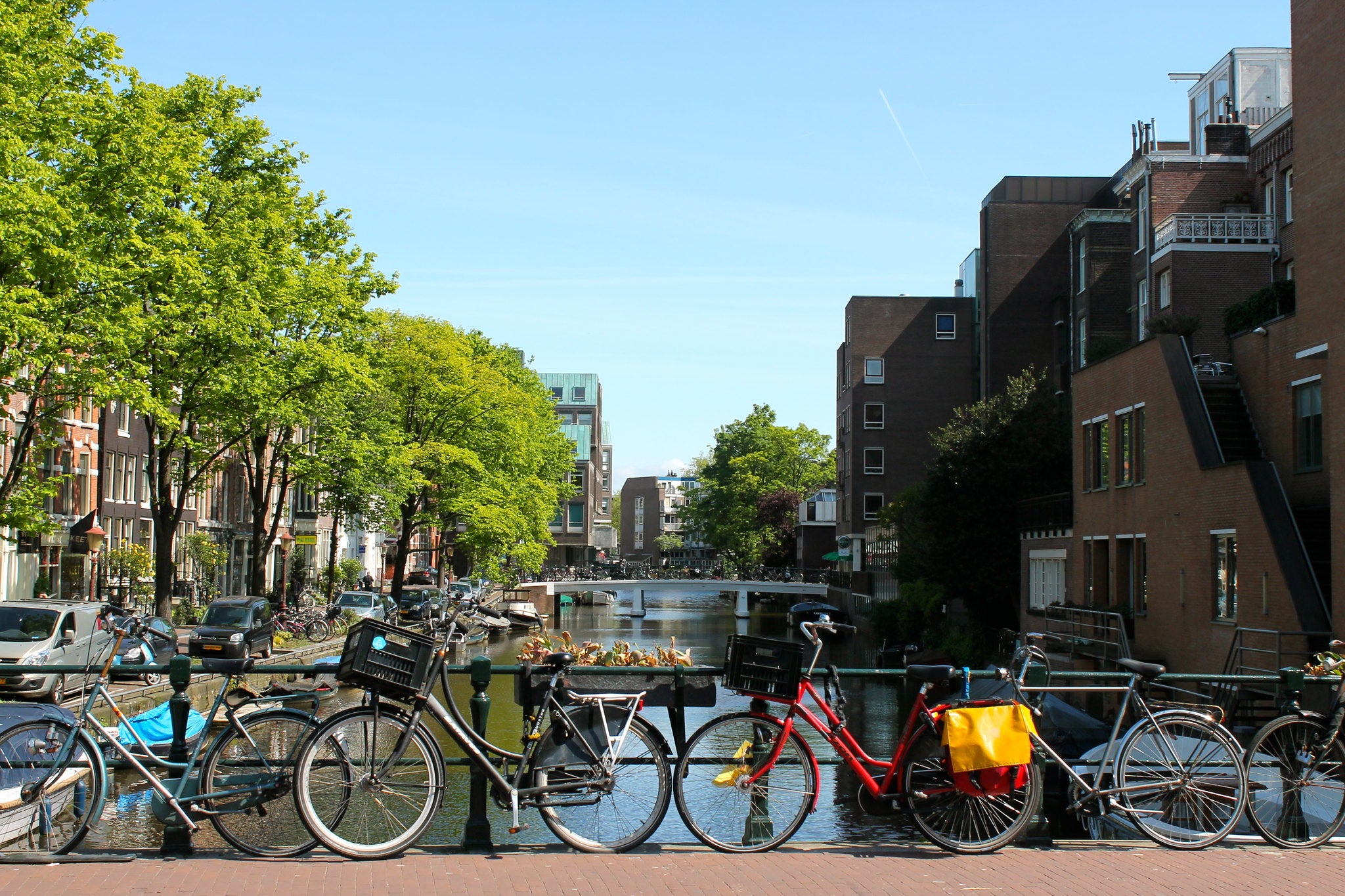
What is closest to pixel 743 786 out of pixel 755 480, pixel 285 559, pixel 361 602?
pixel 361 602

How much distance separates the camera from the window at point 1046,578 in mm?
36031

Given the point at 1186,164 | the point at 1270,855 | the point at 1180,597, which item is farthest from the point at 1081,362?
the point at 1270,855

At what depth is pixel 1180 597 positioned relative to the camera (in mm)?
27062

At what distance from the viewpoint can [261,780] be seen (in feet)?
22.8

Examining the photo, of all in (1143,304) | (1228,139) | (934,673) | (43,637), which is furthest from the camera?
(1143,304)

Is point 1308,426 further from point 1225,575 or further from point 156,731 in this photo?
point 156,731

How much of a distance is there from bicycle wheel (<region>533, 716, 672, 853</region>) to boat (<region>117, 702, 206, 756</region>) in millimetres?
1995

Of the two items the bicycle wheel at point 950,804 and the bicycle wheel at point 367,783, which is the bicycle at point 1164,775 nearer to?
the bicycle wheel at point 950,804

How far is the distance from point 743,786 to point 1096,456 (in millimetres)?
27681

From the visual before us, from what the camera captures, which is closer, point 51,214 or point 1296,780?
point 1296,780

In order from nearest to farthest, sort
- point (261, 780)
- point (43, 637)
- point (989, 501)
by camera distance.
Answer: point (261, 780) < point (43, 637) < point (989, 501)

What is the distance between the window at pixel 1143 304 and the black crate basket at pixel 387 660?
37295mm

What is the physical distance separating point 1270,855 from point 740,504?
325 feet

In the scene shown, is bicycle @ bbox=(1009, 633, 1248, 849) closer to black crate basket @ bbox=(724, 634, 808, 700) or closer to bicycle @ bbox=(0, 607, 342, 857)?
black crate basket @ bbox=(724, 634, 808, 700)
